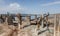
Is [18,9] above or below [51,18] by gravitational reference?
above

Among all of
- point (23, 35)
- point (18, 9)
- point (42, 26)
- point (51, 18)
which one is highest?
point (18, 9)

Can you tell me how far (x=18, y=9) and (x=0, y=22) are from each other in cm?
31

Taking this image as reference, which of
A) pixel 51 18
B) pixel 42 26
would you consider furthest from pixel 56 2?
pixel 42 26

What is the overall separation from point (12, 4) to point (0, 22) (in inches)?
11.9

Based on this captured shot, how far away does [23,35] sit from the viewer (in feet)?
5.55

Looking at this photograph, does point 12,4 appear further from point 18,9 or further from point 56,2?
point 56,2

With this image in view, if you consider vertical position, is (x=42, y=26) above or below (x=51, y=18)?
below

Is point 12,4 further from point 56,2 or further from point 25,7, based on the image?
point 56,2

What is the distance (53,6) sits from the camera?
176 cm

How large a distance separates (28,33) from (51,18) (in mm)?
382

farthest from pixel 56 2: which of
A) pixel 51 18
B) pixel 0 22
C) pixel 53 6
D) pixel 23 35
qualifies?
pixel 0 22

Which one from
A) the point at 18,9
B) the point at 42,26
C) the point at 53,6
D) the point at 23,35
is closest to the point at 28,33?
the point at 23,35

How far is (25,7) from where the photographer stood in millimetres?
1771

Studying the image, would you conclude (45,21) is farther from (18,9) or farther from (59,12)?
(18,9)
